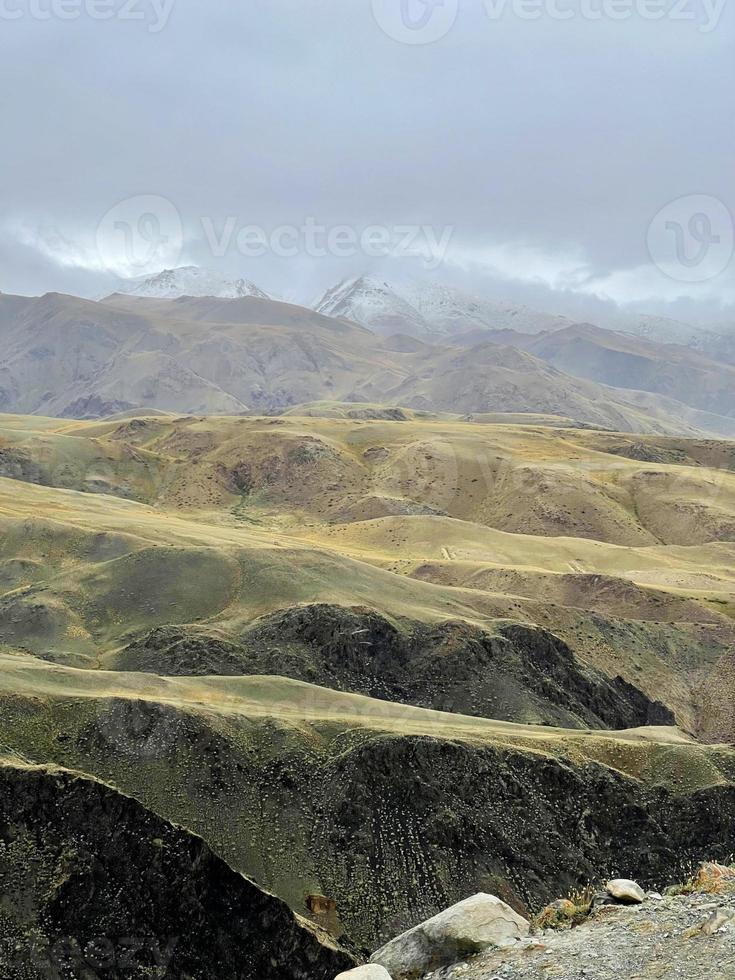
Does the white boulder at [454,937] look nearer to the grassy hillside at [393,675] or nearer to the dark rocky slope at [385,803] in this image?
the dark rocky slope at [385,803]

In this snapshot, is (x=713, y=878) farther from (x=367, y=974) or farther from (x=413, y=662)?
(x=413, y=662)

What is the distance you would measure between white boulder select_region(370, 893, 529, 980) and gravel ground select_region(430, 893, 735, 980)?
76cm

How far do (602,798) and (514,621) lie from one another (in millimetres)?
31805

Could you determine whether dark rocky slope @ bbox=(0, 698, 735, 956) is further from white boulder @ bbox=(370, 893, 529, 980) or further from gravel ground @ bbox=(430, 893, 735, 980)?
gravel ground @ bbox=(430, 893, 735, 980)

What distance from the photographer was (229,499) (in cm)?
16150

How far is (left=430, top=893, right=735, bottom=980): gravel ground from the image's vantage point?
1800 cm

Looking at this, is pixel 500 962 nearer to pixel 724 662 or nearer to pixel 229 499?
pixel 724 662

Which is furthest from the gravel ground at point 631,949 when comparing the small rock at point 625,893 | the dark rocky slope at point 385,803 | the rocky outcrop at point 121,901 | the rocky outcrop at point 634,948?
the dark rocky slope at point 385,803

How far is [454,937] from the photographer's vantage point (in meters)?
22.3

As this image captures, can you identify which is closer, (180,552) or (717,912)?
(717,912)

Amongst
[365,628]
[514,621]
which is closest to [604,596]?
[514,621]

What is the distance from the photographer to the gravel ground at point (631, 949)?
18000 mm

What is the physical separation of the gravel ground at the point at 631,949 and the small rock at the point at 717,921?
0.04 m

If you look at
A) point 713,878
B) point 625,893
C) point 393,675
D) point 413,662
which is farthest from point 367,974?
point 413,662
